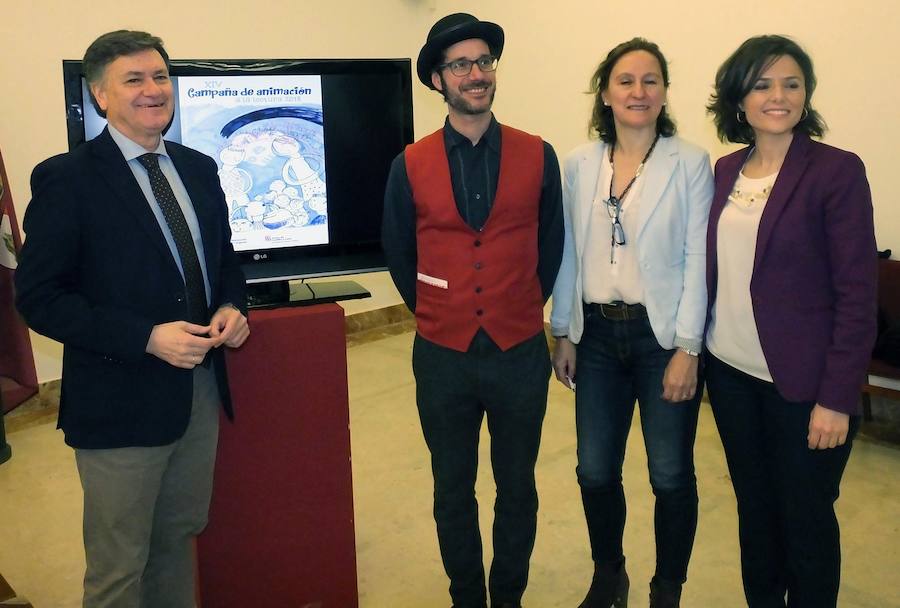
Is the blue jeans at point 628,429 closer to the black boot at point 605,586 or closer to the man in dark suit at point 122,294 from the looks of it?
the black boot at point 605,586

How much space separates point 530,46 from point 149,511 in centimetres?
392

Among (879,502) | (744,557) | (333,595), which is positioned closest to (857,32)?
(879,502)

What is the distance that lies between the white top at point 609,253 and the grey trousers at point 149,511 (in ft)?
3.22

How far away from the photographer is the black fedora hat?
1.96 meters

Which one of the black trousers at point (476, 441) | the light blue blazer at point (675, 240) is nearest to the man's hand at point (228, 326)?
the black trousers at point (476, 441)

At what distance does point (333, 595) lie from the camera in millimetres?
2490

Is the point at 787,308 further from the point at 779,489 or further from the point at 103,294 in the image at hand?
the point at 103,294

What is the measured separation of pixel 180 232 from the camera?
1.81m

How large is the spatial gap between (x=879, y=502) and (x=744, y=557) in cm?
141

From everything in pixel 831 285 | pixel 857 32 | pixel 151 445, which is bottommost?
pixel 151 445

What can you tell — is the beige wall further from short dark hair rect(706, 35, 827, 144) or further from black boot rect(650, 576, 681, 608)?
black boot rect(650, 576, 681, 608)

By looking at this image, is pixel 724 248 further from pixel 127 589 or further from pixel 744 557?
pixel 127 589

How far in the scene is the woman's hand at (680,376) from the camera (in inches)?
78.4

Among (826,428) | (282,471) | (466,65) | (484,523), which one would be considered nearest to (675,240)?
(826,428)
